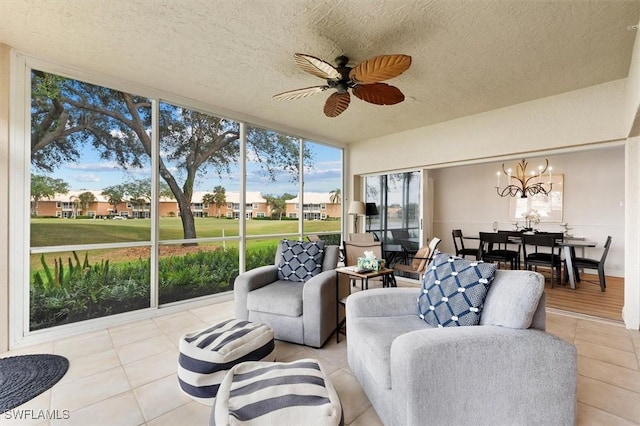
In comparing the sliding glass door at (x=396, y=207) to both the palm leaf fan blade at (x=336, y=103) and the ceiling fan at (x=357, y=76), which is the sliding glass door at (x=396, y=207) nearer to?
the palm leaf fan blade at (x=336, y=103)

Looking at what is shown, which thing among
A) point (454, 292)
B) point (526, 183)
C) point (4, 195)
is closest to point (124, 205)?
point (4, 195)

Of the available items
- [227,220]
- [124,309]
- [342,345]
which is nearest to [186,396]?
[342,345]

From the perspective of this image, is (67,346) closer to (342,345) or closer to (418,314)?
(342,345)

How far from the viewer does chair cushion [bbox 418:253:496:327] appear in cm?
168

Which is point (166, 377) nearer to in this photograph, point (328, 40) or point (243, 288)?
point (243, 288)

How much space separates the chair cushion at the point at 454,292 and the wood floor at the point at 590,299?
282 centimetres

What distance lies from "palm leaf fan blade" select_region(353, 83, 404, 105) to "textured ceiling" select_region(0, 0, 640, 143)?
1.17 ft

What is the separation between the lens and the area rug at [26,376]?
1839mm

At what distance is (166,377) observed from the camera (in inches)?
82.7

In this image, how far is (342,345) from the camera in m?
2.61

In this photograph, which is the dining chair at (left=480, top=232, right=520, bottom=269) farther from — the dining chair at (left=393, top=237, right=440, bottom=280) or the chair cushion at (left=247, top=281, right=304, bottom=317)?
the chair cushion at (left=247, top=281, right=304, bottom=317)

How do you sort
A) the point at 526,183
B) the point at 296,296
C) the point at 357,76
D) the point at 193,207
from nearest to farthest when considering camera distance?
the point at 357,76, the point at 296,296, the point at 193,207, the point at 526,183

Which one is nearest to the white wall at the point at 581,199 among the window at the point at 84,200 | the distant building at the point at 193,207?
the distant building at the point at 193,207

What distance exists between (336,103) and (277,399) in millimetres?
2457
